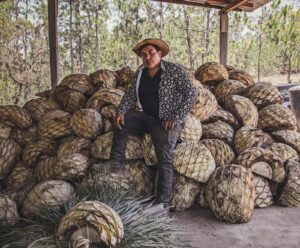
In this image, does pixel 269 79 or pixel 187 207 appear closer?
pixel 187 207

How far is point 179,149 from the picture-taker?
3.69m

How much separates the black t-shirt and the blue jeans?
75mm

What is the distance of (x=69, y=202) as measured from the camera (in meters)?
2.82

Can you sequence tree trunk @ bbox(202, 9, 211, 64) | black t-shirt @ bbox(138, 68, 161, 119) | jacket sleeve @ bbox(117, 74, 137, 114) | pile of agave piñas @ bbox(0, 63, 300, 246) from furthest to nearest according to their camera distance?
tree trunk @ bbox(202, 9, 211, 64) → jacket sleeve @ bbox(117, 74, 137, 114) → black t-shirt @ bbox(138, 68, 161, 119) → pile of agave piñas @ bbox(0, 63, 300, 246)

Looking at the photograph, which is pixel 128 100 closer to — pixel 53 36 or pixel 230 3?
pixel 53 36

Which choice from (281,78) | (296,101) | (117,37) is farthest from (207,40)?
(296,101)

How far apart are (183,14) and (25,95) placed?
5570 millimetres

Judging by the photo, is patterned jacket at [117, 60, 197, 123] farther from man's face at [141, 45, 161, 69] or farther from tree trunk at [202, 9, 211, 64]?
tree trunk at [202, 9, 211, 64]

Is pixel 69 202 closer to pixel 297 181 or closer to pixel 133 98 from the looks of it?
pixel 133 98

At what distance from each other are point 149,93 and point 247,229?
1.65 metres

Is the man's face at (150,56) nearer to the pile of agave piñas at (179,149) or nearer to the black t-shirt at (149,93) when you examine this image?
the black t-shirt at (149,93)

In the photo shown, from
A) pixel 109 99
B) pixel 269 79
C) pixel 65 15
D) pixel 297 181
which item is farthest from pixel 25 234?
pixel 269 79

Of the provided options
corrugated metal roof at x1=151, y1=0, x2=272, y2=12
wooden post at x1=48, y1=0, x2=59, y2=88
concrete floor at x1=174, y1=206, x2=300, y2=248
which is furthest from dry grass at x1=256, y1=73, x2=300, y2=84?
concrete floor at x1=174, y1=206, x2=300, y2=248

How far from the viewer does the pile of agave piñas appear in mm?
3371
